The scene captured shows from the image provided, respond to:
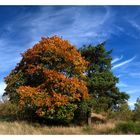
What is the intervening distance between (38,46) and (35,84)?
6.21 ft

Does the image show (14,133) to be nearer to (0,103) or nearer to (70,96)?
(70,96)

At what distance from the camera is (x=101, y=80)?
1056 inches

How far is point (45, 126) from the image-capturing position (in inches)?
984

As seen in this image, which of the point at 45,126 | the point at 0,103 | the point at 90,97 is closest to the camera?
the point at 45,126

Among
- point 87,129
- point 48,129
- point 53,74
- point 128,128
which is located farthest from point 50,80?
point 128,128

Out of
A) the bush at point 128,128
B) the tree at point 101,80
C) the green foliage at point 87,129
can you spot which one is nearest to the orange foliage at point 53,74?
the tree at point 101,80

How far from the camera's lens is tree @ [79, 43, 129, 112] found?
26.8 m

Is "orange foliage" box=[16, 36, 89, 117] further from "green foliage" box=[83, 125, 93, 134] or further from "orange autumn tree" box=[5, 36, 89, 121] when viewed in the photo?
"green foliage" box=[83, 125, 93, 134]

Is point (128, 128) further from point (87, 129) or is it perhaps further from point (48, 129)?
point (48, 129)

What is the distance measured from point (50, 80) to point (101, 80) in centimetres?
316

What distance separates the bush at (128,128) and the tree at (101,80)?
356 centimetres

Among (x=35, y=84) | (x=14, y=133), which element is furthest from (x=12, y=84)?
(x=14, y=133)

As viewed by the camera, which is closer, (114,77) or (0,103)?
(114,77)

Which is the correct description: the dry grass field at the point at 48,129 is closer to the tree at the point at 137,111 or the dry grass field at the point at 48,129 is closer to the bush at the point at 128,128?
the bush at the point at 128,128
